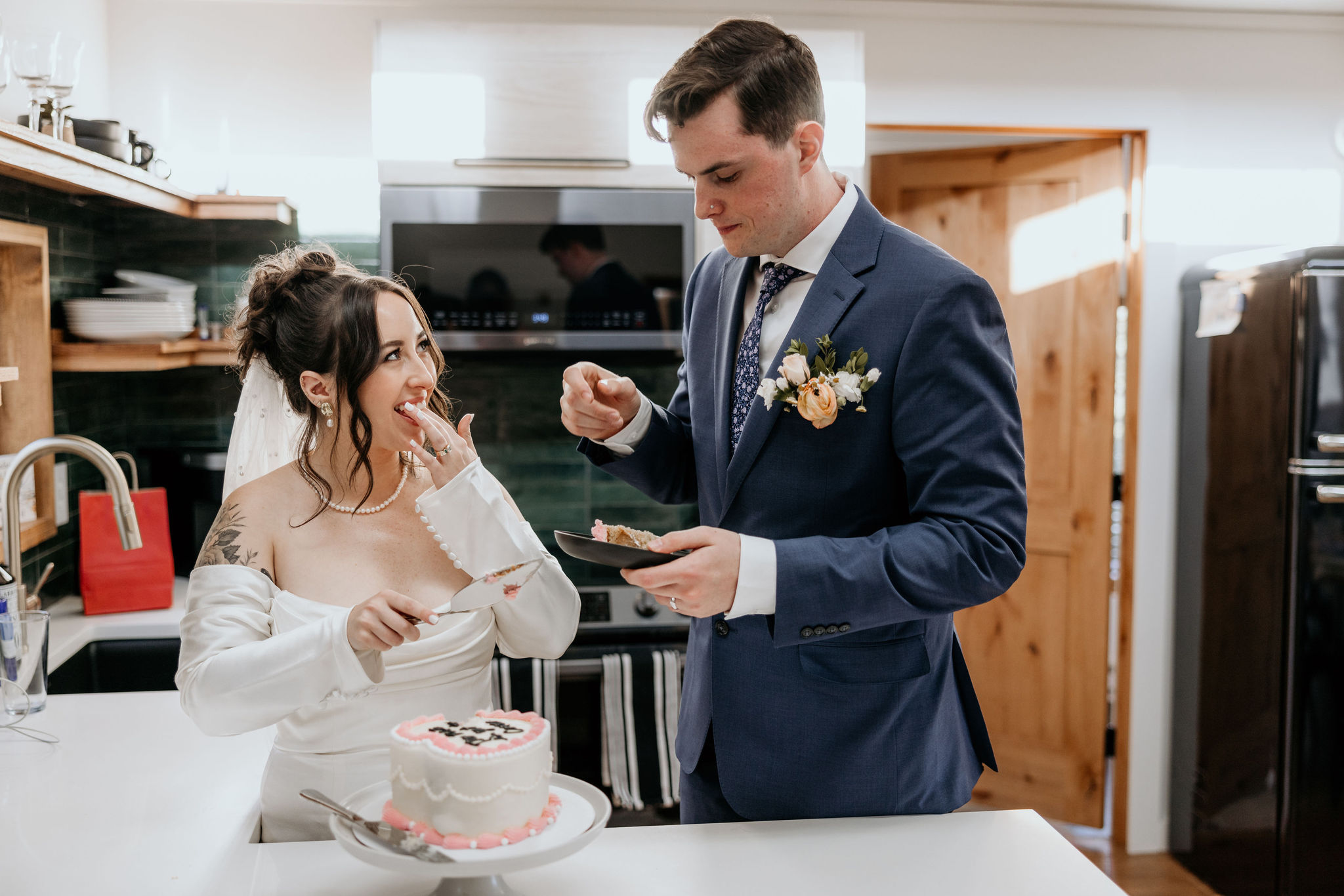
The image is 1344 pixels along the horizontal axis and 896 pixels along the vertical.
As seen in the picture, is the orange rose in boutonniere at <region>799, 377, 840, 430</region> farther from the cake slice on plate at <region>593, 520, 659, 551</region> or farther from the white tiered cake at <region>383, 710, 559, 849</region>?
the white tiered cake at <region>383, 710, 559, 849</region>

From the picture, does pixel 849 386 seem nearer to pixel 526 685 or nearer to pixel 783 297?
pixel 783 297

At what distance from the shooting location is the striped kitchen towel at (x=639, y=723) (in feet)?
8.96

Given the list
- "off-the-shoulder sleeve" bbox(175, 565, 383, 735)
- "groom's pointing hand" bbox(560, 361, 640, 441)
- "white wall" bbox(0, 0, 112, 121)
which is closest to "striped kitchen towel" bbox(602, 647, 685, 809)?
"groom's pointing hand" bbox(560, 361, 640, 441)

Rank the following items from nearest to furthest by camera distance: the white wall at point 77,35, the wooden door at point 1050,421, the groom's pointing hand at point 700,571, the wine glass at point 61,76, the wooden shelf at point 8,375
→ the groom's pointing hand at point 700,571 → the wooden shelf at point 8,375 → the wine glass at point 61,76 → the white wall at point 77,35 → the wooden door at point 1050,421

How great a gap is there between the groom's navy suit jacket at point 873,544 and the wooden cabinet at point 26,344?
1.85 m

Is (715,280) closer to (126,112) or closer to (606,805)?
(606,805)

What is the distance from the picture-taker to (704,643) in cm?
160

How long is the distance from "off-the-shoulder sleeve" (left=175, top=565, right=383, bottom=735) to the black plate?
0.34 meters

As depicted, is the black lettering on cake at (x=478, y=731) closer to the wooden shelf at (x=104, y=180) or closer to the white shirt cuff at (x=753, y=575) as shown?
the white shirt cuff at (x=753, y=575)

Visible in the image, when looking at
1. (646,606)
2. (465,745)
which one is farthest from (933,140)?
(465,745)

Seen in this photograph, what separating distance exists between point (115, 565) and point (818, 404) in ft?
6.90

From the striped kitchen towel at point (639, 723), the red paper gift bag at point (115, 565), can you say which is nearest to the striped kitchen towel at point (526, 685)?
the striped kitchen towel at point (639, 723)

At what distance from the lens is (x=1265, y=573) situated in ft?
9.34

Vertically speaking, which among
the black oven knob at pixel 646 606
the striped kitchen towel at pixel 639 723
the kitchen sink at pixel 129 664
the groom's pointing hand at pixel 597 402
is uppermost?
the groom's pointing hand at pixel 597 402
